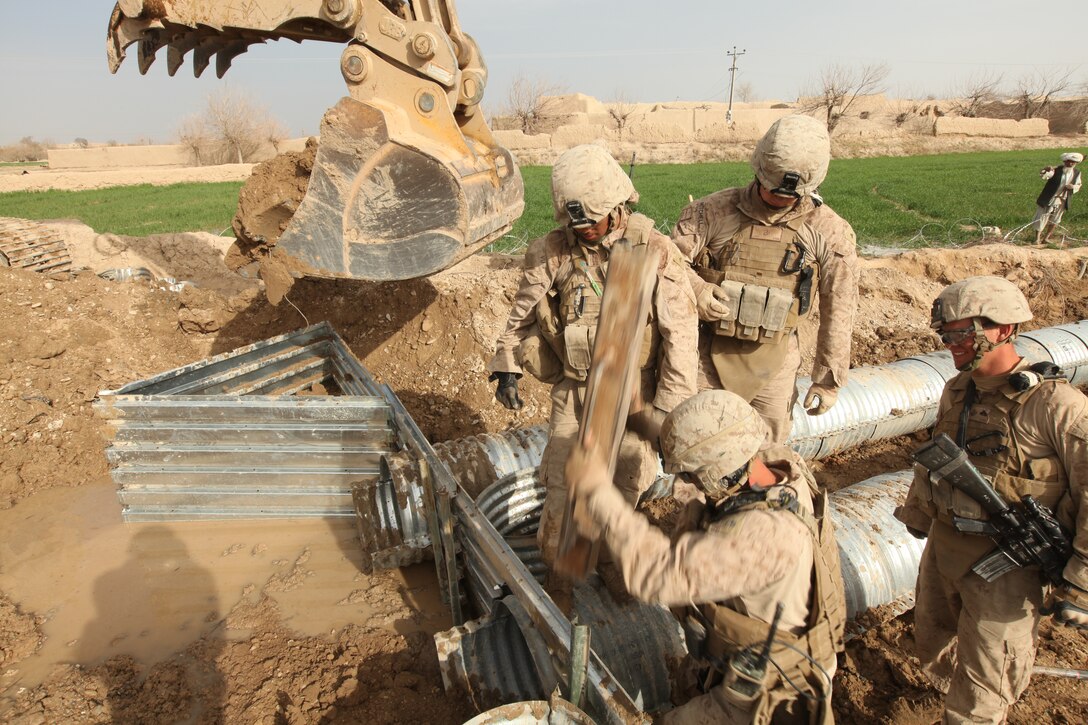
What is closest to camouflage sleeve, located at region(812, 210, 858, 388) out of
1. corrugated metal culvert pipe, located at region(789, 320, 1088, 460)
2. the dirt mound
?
corrugated metal culvert pipe, located at region(789, 320, 1088, 460)

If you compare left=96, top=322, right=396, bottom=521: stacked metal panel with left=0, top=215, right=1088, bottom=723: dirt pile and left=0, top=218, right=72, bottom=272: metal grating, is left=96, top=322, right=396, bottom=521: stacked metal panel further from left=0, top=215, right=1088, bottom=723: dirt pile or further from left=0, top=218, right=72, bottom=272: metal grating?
left=0, top=218, right=72, bottom=272: metal grating

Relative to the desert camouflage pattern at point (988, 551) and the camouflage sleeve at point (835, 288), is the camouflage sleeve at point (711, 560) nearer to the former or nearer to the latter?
the desert camouflage pattern at point (988, 551)

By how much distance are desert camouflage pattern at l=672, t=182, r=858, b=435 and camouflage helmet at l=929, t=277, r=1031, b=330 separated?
1042 millimetres

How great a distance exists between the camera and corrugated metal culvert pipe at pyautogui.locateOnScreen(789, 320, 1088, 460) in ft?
17.4

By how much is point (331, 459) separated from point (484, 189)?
7.03 ft

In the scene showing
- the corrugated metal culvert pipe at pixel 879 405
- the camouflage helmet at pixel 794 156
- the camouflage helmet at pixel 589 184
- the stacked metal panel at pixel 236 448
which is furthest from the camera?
the corrugated metal culvert pipe at pixel 879 405

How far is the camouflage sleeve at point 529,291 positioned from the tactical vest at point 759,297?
1097 millimetres

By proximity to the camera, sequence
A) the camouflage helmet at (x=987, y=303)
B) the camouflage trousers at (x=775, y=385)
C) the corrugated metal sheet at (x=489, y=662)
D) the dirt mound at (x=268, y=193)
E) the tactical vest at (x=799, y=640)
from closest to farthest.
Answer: the tactical vest at (x=799, y=640) < the camouflage helmet at (x=987, y=303) < the corrugated metal sheet at (x=489, y=662) < the camouflage trousers at (x=775, y=385) < the dirt mound at (x=268, y=193)

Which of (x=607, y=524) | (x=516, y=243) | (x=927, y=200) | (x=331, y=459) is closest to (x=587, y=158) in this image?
(x=607, y=524)

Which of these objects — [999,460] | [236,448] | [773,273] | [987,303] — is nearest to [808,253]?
[773,273]

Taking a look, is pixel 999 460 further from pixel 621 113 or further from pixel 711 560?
pixel 621 113

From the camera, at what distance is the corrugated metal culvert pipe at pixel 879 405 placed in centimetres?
530

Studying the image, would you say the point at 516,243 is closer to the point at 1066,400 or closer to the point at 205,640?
the point at 205,640

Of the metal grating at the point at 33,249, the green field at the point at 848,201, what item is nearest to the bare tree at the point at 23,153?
the green field at the point at 848,201
